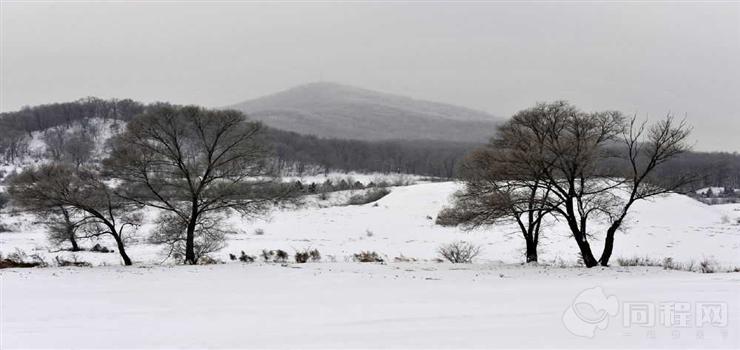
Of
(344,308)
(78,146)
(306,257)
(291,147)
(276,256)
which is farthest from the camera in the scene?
(291,147)

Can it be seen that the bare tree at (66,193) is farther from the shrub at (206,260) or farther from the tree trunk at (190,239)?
the shrub at (206,260)

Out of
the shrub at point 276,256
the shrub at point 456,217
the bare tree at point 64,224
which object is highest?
the shrub at point 456,217

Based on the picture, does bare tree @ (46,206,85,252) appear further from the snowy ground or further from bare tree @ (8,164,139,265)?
the snowy ground

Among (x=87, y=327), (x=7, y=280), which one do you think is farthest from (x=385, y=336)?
(x=7, y=280)

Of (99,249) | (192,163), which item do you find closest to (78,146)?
(99,249)

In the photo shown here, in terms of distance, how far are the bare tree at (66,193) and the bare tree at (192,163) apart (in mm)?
828

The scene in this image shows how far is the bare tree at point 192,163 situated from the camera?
21969 mm

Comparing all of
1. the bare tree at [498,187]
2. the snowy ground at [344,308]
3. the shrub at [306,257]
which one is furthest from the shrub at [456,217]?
the shrub at [306,257]

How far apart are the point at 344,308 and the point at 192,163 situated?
14324 millimetres

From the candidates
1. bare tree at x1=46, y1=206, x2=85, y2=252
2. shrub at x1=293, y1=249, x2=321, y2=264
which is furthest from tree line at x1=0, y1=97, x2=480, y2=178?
bare tree at x1=46, y1=206, x2=85, y2=252

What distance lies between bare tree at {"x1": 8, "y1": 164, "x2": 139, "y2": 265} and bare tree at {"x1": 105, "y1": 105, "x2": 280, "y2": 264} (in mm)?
828

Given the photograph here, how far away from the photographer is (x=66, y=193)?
21234mm

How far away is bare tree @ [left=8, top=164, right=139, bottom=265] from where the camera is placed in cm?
2102

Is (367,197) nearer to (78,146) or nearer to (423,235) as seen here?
(423,235)
